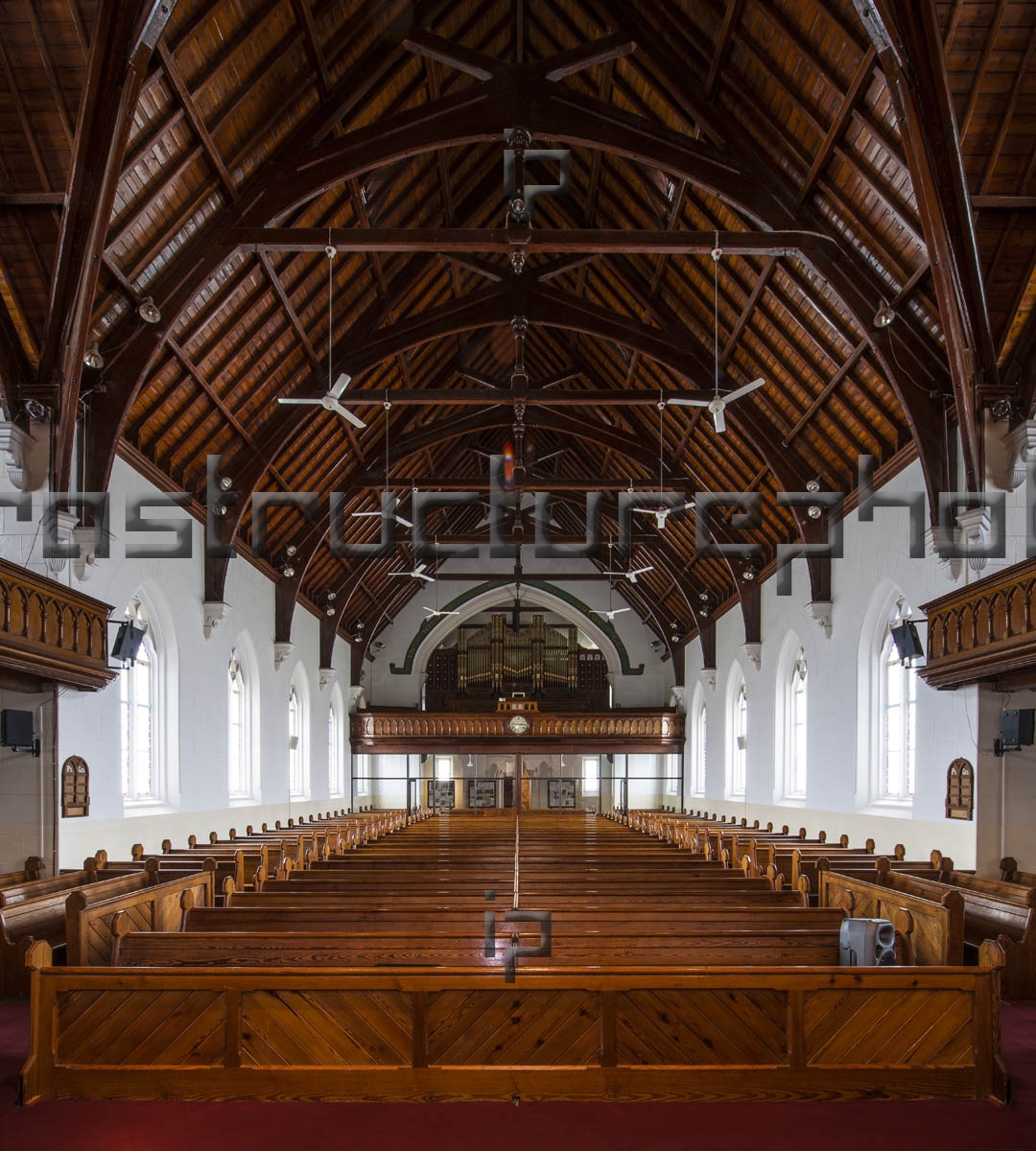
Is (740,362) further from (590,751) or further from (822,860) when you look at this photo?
(590,751)

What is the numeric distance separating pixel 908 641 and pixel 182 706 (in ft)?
32.2

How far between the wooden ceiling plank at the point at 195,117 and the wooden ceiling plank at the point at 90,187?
77 centimetres

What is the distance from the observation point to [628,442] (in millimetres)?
18562

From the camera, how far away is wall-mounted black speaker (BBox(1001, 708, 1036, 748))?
9234 mm

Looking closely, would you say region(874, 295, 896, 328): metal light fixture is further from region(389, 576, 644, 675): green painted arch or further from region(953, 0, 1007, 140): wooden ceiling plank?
region(389, 576, 644, 675): green painted arch

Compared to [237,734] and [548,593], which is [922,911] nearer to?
[237,734]

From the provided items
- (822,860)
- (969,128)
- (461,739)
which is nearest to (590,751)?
(461,739)

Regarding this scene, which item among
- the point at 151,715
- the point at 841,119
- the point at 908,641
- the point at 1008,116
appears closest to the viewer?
the point at 1008,116

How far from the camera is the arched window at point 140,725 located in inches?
522

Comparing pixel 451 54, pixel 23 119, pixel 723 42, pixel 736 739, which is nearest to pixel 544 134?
pixel 451 54

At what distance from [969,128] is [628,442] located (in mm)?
10258

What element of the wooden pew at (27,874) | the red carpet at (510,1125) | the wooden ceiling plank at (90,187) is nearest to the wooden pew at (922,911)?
the red carpet at (510,1125)

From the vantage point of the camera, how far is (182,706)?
14648 mm

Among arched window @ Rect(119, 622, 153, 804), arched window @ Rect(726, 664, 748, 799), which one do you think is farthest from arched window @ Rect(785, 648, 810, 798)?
arched window @ Rect(119, 622, 153, 804)
